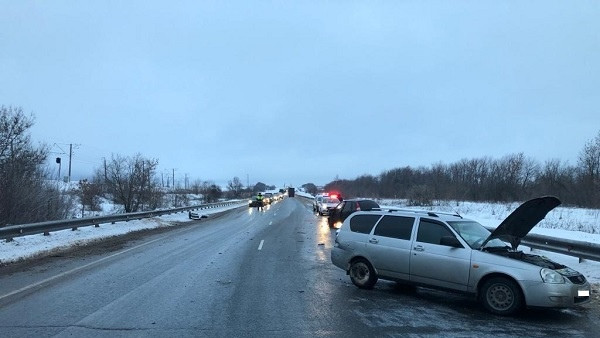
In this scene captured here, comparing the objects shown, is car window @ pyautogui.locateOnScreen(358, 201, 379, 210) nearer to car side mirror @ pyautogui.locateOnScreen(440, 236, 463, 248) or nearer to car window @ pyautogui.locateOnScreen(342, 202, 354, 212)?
car window @ pyautogui.locateOnScreen(342, 202, 354, 212)

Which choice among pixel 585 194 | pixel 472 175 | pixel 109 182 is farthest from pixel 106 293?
pixel 472 175

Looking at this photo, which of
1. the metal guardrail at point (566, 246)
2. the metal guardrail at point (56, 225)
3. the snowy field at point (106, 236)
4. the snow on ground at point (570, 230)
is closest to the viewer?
the metal guardrail at point (566, 246)

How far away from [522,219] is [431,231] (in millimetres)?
1629

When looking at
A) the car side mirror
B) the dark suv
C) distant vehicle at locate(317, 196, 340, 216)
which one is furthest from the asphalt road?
distant vehicle at locate(317, 196, 340, 216)

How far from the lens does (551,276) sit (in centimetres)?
791

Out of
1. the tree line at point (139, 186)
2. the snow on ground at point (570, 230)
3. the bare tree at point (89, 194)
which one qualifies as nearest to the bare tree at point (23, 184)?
the tree line at point (139, 186)

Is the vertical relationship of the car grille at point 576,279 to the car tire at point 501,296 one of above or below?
above

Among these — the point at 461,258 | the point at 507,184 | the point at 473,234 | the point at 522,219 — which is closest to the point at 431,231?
the point at 473,234

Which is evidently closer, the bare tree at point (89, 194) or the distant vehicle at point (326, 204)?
the distant vehicle at point (326, 204)

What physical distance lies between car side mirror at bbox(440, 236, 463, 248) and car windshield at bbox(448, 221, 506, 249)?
210mm

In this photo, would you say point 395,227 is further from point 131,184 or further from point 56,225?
point 131,184

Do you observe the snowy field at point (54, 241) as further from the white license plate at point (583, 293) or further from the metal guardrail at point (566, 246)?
the metal guardrail at point (566, 246)

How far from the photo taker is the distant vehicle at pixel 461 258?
7.97 meters

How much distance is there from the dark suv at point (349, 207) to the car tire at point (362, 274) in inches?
642
